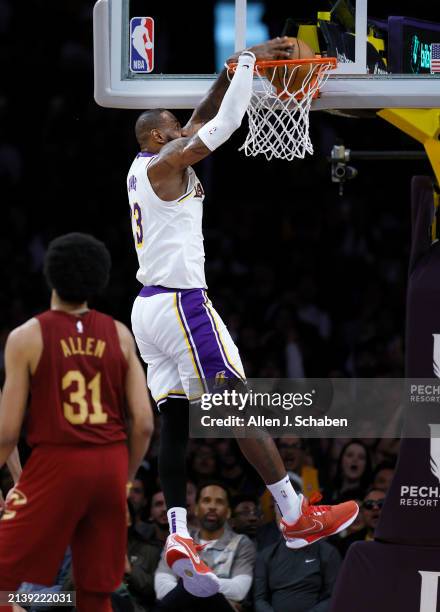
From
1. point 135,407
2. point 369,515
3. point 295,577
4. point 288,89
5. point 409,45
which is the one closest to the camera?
point 135,407

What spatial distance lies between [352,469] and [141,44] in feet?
11.0

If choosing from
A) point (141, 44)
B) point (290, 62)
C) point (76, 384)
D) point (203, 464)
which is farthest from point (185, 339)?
point (203, 464)

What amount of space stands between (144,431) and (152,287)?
1.18 m

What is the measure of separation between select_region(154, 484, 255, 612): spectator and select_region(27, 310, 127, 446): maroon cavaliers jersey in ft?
9.03

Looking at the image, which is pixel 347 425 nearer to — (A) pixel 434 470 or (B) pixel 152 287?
(A) pixel 434 470

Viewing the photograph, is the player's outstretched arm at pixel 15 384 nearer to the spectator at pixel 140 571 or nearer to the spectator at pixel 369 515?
the spectator at pixel 140 571

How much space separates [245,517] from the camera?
7.98 meters

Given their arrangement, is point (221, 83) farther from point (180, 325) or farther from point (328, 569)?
point (328, 569)

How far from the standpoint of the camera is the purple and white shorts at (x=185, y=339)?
19.1 feet

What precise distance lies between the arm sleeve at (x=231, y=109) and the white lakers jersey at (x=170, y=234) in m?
0.41

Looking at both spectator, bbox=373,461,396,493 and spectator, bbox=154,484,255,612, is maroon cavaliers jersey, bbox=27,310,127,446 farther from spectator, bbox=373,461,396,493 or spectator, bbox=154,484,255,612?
spectator, bbox=373,461,396,493

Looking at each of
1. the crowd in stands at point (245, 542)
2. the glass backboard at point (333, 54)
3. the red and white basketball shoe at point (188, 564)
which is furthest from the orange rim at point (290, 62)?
the crowd in stands at point (245, 542)

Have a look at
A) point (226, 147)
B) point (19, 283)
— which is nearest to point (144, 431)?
point (19, 283)

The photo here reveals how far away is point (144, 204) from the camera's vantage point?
19.5ft
